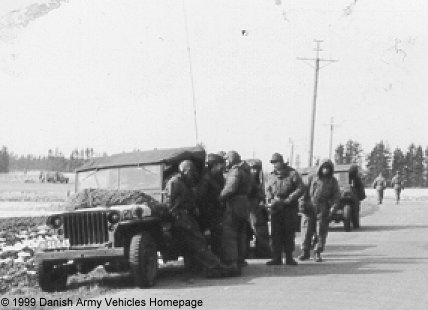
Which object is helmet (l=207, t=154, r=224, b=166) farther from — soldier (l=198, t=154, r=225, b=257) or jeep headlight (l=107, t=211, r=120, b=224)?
jeep headlight (l=107, t=211, r=120, b=224)

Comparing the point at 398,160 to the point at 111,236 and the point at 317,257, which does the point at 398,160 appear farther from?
the point at 111,236

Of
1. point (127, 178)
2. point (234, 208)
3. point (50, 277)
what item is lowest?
point (50, 277)

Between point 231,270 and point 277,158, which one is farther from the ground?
point 277,158

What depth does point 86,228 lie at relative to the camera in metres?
10.8

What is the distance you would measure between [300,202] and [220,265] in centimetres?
282

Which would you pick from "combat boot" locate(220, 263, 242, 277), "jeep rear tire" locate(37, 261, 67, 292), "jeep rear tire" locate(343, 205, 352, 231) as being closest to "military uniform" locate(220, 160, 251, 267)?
"combat boot" locate(220, 263, 242, 277)

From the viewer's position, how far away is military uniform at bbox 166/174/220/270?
38.0 feet

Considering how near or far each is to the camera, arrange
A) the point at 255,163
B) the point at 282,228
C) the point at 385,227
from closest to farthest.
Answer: the point at 282,228
the point at 255,163
the point at 385,227

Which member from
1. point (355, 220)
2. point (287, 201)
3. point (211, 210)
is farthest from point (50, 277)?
point (355, 220)

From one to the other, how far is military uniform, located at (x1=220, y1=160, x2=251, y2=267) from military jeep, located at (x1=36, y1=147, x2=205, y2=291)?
77 cm

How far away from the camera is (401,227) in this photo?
941 inches

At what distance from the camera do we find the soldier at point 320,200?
46.4 feet

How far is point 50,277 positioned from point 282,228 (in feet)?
14.5

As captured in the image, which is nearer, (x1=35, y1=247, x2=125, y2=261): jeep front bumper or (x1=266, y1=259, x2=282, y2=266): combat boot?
(x1=35, y1=247, x2=125, y2=261): jeep front bumper
